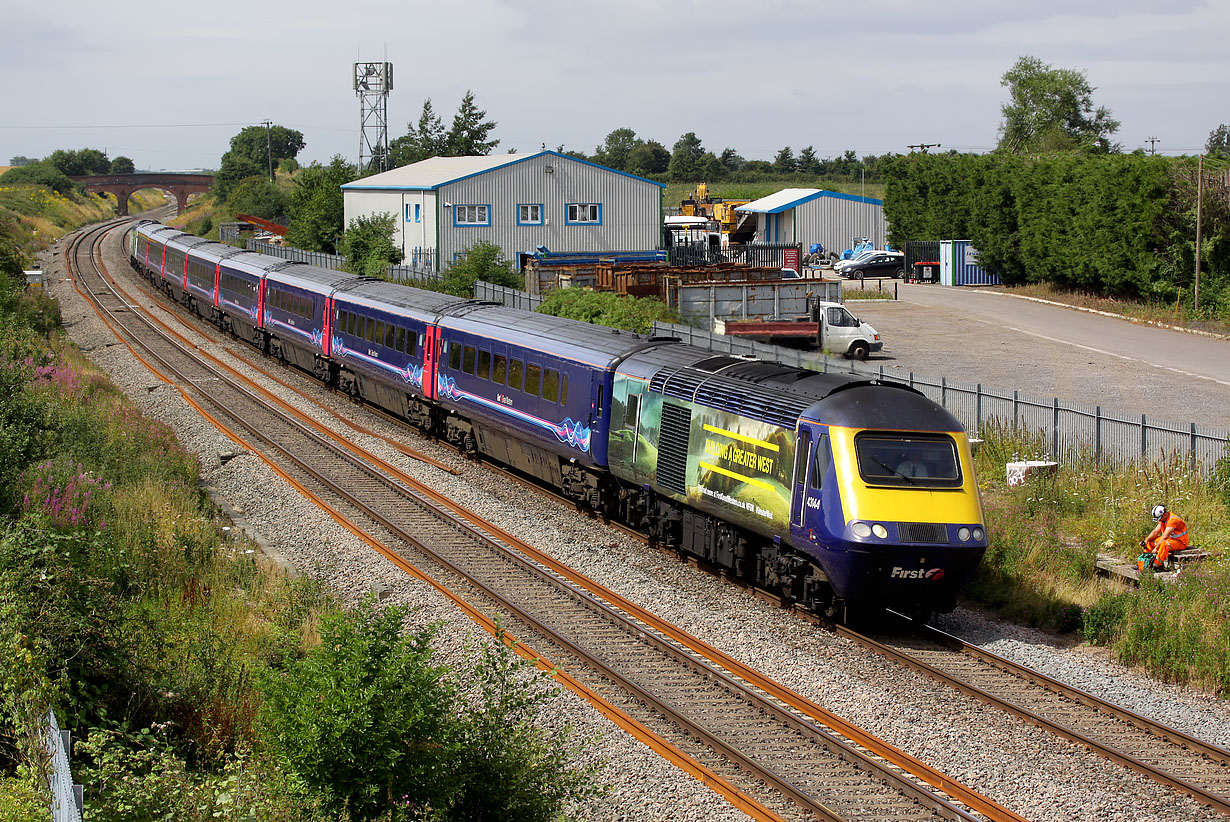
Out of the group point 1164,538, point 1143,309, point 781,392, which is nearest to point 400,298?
point 781,392

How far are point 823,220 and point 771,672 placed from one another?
179 feet

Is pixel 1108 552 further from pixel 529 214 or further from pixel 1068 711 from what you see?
pixel 529 214

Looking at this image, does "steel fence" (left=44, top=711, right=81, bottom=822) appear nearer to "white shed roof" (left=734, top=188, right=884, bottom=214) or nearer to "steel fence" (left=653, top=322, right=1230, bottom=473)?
"steel fence" (left=653, top=322, right=1230, bottom=473)

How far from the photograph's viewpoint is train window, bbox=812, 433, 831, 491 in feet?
41.0

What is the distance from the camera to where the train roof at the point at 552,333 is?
17.7m

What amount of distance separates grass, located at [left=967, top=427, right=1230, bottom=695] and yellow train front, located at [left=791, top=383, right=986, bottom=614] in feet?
6.95

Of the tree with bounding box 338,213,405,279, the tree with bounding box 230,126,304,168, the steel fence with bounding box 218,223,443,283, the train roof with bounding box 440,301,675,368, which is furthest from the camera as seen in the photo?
the tree with bounding box 230,126,304,168

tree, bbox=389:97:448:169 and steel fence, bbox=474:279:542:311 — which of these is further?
tree, bbox=389:97:448:169

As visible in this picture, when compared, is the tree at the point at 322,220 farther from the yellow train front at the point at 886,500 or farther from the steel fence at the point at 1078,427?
the yellow train front at the point at 886,500

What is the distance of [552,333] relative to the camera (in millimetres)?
19469

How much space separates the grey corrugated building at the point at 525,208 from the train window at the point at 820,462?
107 ft

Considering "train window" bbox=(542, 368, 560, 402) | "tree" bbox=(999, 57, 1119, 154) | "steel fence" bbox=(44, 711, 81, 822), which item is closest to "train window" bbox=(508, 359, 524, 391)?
"train window" bbox=(542, 368, 560, 402)

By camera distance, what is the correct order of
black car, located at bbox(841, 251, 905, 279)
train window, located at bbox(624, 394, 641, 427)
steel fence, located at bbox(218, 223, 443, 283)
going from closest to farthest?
train window, located at bbox(624, 394, 641, 427) → steel fence, located at bbox(218, 223, 443, 283) → black car, located at bbox(841, 251, 905, 279)

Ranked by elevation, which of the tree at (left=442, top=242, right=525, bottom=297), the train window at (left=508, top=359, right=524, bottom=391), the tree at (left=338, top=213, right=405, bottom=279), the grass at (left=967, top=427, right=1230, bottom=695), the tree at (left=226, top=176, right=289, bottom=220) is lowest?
the grass at (left=967, top=427, right=1230, bottom=695)
